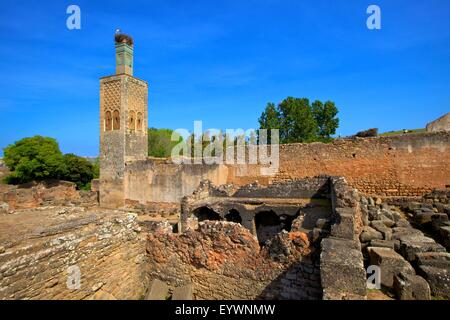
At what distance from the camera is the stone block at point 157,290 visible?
5.52 m

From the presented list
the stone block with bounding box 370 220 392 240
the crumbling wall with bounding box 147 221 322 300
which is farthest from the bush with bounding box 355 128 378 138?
the crumbling wall with bounding box 147 221 322 300

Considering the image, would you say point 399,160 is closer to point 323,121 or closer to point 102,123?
point 323,121

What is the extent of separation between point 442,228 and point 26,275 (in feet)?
28.9

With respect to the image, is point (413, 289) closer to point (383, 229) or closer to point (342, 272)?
point (342, 272)

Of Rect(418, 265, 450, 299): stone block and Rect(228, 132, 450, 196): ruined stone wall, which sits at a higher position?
Rect(228, 132, 450, 196): ruined stone wall

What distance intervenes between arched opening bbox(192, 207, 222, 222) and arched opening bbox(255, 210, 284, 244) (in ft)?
5.31

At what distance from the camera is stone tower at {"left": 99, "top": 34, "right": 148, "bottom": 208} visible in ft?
63.7

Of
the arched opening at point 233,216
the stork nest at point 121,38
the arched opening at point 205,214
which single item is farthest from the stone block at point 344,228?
the stork nest at point 121,38

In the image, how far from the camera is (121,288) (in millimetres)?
5305

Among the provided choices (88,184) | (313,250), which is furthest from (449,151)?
(88,184)

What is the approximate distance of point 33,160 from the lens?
2730 centimetres

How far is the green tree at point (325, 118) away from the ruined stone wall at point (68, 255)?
2276 centimetres

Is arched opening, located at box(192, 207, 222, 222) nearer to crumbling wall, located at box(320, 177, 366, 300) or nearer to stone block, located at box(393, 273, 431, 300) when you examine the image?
crumbling wall, located at box(320, 177, 366, 300)

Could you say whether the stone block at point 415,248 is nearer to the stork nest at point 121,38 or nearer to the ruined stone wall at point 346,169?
the ruined stone wall at point 346,169
